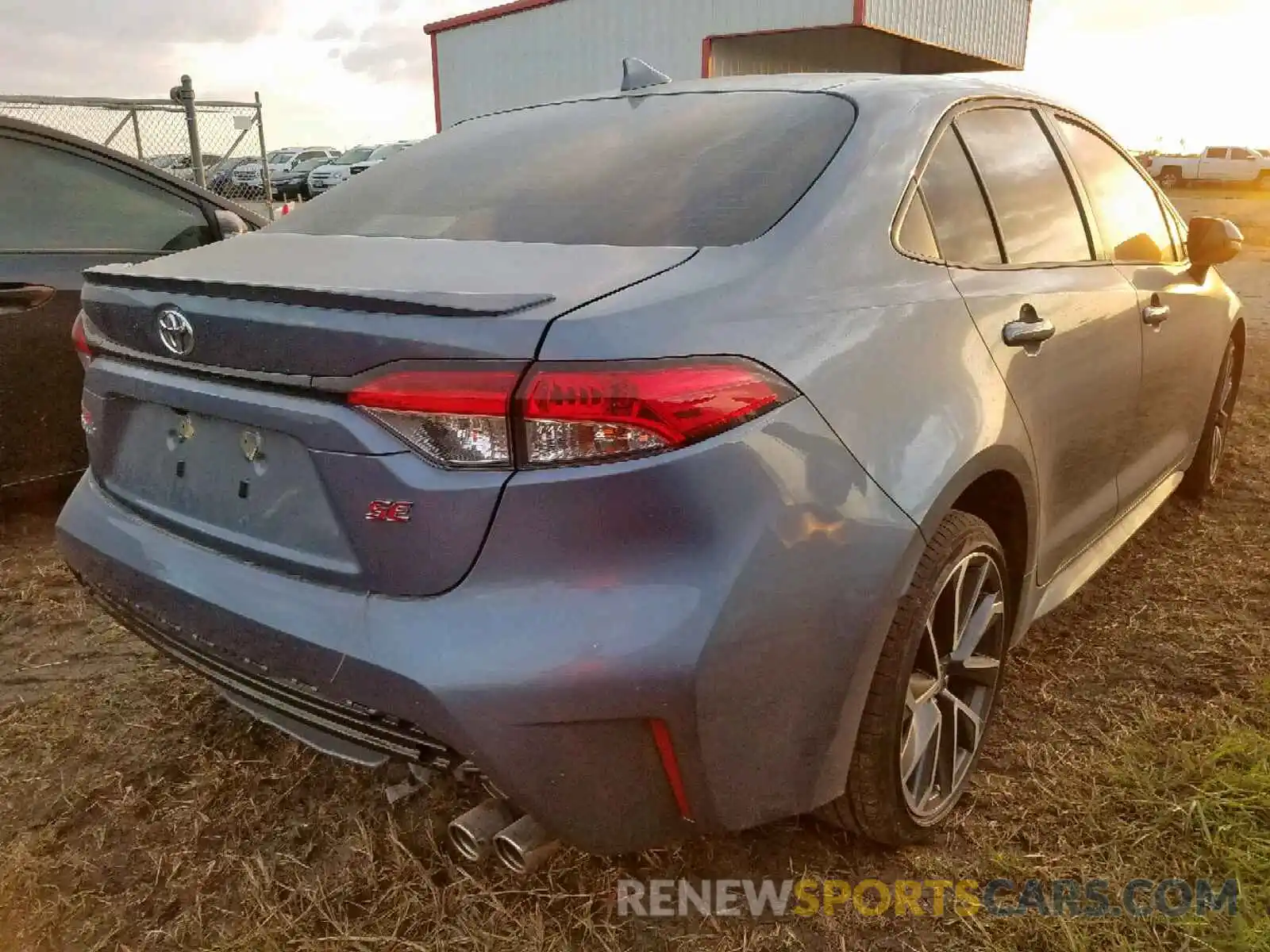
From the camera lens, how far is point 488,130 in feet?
8.48

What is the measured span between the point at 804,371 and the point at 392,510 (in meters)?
0.67

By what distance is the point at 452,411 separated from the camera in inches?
55.7

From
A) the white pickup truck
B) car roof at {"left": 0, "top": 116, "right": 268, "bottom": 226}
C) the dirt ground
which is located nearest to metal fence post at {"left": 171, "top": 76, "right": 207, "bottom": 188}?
car roof at {"left": 0, "top": 116, "right": 268, "bottom": 226}

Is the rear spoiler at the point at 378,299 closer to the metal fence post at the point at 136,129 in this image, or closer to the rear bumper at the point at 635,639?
the rear bumper at the point at 635,639

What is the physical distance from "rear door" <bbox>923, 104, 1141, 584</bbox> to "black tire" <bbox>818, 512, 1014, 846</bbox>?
371 mm

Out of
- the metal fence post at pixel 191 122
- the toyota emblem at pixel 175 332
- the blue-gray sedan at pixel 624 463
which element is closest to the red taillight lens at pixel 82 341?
the blue-gray sedan at pixel 624 463

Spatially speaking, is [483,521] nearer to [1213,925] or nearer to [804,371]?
[804,371]

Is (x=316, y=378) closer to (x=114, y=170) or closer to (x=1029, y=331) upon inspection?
(x=1029, y=331)

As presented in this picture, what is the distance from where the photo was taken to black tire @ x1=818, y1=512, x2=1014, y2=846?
1.74 meters

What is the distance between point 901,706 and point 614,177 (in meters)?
1.18

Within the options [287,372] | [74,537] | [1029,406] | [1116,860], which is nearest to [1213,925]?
[1116,860]

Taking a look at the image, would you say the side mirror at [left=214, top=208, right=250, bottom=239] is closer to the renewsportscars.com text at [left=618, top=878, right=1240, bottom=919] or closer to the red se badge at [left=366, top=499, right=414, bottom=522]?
A: the red se badge at [left=366, top=499, right=414, bottom=522]

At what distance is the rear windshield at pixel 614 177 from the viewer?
1.80 m

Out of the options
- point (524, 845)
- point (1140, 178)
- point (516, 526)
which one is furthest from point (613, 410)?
point (1140, 178)
